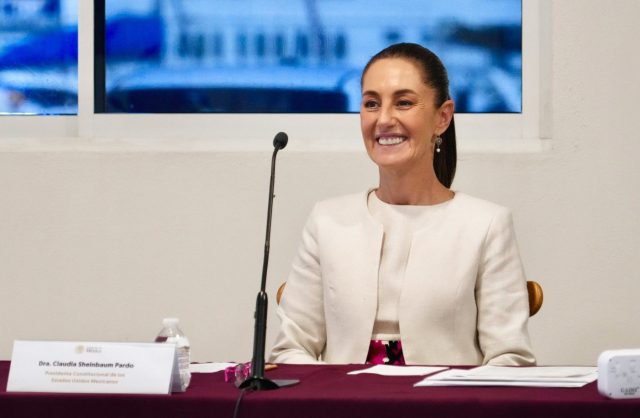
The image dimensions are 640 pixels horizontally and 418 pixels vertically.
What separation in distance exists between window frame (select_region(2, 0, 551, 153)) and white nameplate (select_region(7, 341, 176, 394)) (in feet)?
6.44

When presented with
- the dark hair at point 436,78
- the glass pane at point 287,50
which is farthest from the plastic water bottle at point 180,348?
the glass pane at point 287,50

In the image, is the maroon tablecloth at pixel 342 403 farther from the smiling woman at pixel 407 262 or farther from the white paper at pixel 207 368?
the smiling woman at pixel 407 262

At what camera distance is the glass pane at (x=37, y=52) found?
400 centimetres

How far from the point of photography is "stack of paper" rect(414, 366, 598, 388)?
5.75 ft

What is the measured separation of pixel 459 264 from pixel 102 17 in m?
1.97

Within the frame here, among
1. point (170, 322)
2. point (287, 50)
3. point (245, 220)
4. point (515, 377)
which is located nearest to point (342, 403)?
point (515, 377)

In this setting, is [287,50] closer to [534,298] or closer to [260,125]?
[260,125]

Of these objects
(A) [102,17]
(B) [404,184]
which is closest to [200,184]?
(A) [102,17]

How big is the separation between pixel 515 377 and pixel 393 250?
2.99ft

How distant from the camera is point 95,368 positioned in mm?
1742

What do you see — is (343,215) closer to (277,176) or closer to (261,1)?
(277,176)

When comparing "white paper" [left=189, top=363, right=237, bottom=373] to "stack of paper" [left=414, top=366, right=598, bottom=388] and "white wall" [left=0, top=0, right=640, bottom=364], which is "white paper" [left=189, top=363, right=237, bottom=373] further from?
"white wall" [left=0, top=0, right=640, bottom=364]

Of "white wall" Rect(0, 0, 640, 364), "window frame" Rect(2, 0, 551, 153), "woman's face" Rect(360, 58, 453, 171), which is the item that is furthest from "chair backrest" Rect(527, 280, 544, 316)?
"window frame" Rect(2, 0, 551, 153)

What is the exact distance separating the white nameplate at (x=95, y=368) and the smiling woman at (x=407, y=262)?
0.86 meters
